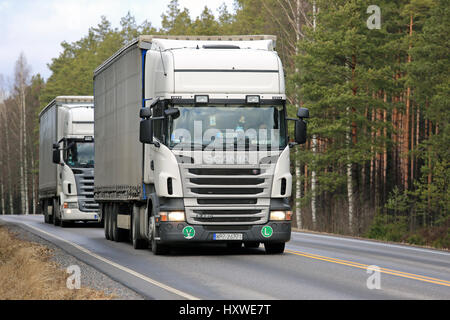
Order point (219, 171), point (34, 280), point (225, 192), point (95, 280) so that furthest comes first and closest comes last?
point (225, 192)
point (219, 171)
point (95, 280)
point (34, 280)

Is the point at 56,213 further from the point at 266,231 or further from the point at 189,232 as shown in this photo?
the point at 266,231

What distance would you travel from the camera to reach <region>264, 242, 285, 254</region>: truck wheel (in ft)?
61.1

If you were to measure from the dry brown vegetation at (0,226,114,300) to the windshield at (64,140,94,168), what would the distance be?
14.7m

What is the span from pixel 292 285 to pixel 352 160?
23971 millimetres

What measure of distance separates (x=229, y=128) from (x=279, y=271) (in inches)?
146

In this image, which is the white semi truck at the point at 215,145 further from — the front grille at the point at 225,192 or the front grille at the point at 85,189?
the front grille at the point at 85,189

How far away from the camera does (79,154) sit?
32.8m

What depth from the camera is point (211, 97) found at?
57.7 feet

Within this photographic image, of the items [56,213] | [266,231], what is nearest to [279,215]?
[266,231]

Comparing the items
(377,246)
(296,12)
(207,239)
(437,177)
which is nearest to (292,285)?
(207,239)

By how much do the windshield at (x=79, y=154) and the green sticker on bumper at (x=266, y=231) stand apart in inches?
638

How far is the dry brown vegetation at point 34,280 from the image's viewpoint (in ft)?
36.2

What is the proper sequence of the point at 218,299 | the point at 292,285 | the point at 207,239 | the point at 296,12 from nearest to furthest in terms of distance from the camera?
the point at 218,299, the point at 292,285, the point at 207,239, the point at 296,12
